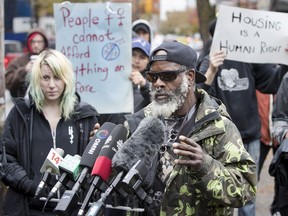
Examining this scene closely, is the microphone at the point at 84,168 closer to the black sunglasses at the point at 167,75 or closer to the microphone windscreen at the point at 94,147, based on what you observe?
the microphone windscreen at the point at 94,147

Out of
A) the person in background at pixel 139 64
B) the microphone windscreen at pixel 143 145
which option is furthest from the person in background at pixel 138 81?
the microphone windscreen at pixel 143 145

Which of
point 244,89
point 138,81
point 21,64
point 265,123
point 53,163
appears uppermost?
point 53,163

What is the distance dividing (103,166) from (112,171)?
91 millimetres

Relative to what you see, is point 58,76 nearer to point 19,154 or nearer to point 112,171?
point 19,154

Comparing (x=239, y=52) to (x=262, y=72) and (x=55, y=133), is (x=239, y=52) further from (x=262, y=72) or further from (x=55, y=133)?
(x=55, y=133)

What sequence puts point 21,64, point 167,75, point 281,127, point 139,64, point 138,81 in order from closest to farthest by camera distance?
point 167,75 < point 281,127 < point 138,81 < point 139,64 < point 21,64

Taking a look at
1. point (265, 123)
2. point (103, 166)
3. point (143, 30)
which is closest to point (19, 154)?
point (103, 166)

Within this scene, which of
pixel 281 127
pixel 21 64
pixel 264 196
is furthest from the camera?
pixel 264 196

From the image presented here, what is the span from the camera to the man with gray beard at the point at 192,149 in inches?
136

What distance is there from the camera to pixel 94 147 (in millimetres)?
3629

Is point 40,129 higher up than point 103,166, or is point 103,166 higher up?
point 103,166

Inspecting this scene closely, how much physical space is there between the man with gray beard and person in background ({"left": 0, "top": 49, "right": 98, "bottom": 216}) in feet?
3.79

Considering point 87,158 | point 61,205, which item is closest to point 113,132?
point 87,158

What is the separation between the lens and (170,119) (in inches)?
154
